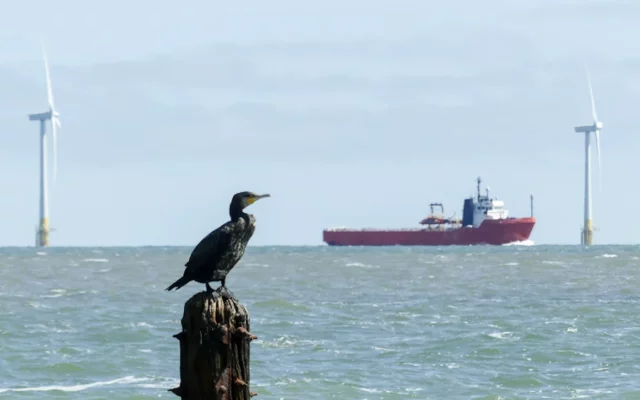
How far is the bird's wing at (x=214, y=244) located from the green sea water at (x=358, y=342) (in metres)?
12.7

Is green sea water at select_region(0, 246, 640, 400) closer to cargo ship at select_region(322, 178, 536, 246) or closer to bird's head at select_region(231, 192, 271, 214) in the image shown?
bird's head at select_region(231, 192, 271, 214)

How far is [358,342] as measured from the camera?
110 ft

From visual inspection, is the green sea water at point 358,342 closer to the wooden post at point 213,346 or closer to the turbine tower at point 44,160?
the wooden post at point 213,346

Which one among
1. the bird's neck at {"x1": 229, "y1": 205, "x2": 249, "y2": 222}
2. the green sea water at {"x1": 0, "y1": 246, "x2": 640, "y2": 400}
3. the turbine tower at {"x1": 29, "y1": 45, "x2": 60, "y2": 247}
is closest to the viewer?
the bird's neck at {"x1": 229, "y1": 205, "x2": 249, "y2": 222}

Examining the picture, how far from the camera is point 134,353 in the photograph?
31.6 metres

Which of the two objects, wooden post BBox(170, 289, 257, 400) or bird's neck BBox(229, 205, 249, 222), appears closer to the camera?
wooden post BBox(170, 289, 257, 400)

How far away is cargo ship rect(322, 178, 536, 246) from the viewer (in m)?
172

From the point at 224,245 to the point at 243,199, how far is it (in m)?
0.46

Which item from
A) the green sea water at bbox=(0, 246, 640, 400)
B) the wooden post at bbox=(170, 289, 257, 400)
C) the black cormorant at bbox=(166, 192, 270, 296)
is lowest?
the green sea water at bbox=(0, 246, 640, 400)

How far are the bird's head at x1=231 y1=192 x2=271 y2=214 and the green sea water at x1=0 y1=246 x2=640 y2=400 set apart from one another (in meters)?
12.9

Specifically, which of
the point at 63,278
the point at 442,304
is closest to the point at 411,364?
the point at 442,304

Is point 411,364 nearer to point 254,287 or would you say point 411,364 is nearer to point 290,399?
point 290,399

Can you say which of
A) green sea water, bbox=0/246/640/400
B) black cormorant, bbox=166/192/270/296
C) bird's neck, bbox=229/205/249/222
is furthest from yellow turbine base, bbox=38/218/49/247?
bird's neck, bbox=229/205/249/222

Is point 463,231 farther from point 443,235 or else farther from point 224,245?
point 224,245
